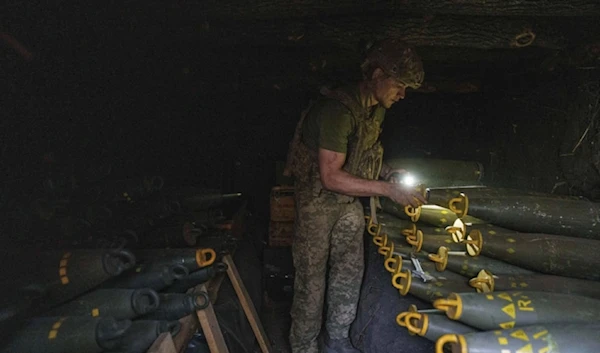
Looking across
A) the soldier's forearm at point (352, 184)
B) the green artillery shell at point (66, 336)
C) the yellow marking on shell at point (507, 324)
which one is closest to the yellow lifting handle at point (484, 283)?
the yellow marking on shell at point (507, 324)

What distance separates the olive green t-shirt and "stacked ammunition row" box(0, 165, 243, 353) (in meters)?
0.81

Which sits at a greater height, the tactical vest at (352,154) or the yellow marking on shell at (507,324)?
the tactical vest at (352,154)

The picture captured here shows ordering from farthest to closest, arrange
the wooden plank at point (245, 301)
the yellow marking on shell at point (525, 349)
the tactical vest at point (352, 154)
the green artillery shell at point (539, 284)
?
the wooden plank at point (245, 301), the tactical vest at point (352, 154), the green artillery shell at point (539, 284), the yellow marking on shell at point (525, 349)

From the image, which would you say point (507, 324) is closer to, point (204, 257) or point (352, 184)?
point (352, 184)


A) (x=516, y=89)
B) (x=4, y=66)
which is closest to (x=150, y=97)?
(x=4, y=66)

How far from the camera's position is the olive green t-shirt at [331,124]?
1843mm

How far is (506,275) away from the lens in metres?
1.44

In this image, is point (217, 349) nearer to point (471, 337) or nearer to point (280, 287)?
point (471, 337)

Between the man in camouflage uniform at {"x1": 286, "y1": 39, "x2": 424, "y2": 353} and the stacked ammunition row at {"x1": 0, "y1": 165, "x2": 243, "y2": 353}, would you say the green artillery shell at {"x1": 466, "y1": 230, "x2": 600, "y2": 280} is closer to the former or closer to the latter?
the man in camouflage uniform at {"x1": 286, "y1": 39, "x2": 424, "y2": 353}

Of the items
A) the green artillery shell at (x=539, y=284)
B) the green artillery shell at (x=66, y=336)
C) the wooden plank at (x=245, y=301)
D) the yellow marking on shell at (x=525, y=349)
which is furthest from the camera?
the wooden plank at (x=245, y=301)

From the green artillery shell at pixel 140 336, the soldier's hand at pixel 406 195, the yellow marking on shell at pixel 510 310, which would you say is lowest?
the green artillery shell at pixel 140 336

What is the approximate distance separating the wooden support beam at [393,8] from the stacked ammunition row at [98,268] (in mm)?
1074

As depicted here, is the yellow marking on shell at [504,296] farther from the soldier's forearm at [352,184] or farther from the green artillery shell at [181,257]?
the green artillery shell at [181,257]

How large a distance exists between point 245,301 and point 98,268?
1106 millimetres
